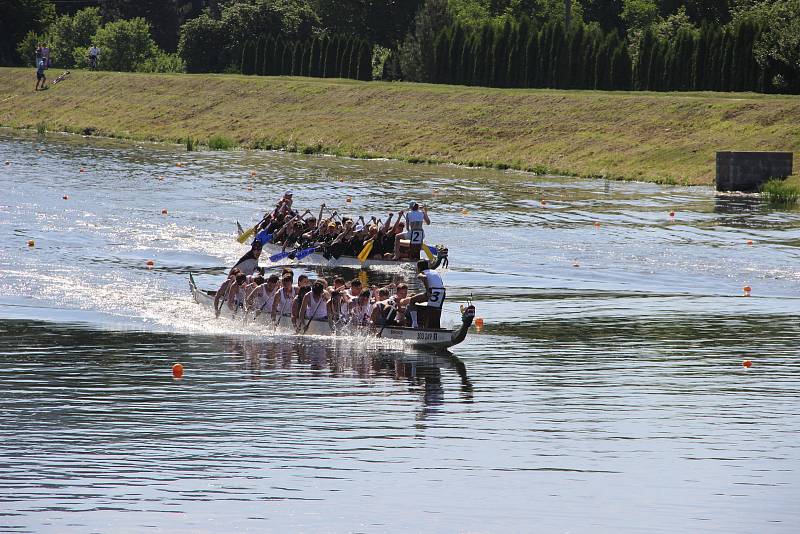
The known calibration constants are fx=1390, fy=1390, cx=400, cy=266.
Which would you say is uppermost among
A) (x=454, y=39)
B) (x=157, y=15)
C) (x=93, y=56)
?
(x=157, y=15)

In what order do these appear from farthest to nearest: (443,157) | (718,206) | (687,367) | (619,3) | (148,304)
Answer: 1. (619,3)
2. (443,157)
3. (718,206)
4. (148,304)
5. (687,367)

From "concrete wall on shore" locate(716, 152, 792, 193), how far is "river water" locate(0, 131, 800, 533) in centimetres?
981

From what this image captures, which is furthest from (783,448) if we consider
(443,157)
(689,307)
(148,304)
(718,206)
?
(443,157)

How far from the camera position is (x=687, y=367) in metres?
24.9

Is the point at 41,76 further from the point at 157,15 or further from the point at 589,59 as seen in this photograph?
the point at 589,59

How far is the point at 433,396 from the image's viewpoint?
74.6 feet

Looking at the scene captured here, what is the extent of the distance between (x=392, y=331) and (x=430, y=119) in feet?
156

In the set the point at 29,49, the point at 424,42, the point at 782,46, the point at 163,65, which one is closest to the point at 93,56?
the point at 163,65

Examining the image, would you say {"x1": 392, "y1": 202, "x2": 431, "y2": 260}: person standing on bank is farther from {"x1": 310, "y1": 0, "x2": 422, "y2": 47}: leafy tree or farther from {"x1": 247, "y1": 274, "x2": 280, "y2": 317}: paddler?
{"x1": 310, "y1": 0, "x2": 422, "y2": 47}: leafy tree

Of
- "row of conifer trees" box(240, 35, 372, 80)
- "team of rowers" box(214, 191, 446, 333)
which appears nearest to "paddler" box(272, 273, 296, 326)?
"team of rowers" box(214, 191, 446, 333)

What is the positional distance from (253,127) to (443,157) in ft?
49.8

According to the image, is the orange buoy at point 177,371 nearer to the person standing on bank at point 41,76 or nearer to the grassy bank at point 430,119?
the grassy bank at point 430,119

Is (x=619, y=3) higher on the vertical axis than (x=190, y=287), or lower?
higher

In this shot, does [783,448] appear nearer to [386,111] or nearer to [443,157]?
[443,157]
